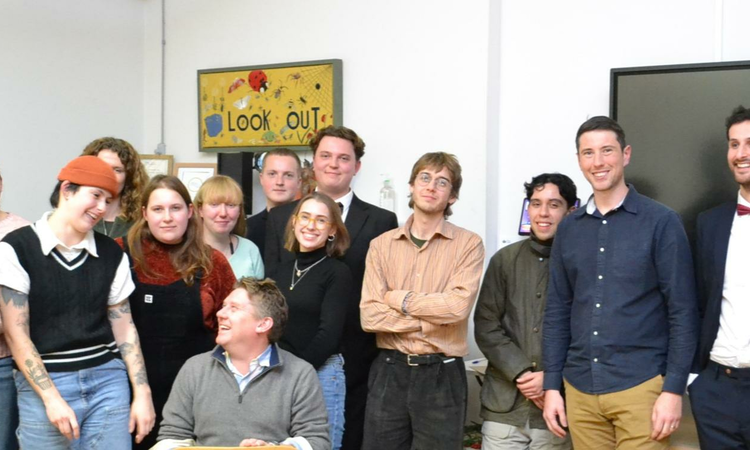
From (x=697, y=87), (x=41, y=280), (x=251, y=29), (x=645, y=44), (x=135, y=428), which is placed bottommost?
(x=135, y=428)

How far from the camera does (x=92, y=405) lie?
2422 mm

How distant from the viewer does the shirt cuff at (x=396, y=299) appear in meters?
2.83

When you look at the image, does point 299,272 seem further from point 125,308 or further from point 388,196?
point 388,196

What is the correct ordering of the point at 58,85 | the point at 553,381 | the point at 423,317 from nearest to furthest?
the point at 553,381
the point at 423,317
the point at 58,85

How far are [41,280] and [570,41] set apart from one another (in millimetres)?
2811

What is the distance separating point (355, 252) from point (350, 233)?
0.31 feet

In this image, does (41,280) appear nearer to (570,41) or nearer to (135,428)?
(135,428)

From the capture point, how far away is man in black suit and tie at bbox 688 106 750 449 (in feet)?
7.77

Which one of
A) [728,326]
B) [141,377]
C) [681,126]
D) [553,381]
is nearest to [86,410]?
[141,377]

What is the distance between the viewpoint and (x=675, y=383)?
239 centimetres

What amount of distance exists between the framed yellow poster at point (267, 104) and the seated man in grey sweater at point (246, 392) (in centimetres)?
231

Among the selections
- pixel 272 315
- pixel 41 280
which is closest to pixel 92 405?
pixel 41 280

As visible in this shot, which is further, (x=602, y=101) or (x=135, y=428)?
(x=602, y=101)

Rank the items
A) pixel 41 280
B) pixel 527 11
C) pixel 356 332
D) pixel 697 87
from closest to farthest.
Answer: pixel 41 280 < pixel 356 332 < pixel 697 87 < pixel 527 11
